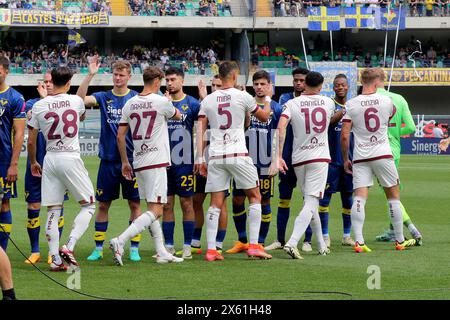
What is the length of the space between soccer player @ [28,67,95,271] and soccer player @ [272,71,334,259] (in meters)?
2.53

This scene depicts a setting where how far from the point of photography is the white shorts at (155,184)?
1081 centimetres

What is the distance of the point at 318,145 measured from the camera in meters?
11.5

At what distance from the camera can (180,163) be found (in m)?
11.8

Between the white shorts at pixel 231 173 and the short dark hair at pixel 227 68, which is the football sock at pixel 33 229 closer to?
the white shorts at pixel 231 173

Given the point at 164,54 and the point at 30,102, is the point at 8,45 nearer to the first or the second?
the point at 164,54

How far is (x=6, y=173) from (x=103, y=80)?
142 feet

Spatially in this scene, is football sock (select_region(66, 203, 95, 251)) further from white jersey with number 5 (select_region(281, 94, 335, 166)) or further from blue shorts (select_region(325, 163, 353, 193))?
blue shorts (select_region(325, 163, 353, 193))

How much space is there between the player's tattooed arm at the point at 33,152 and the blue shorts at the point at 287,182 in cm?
336

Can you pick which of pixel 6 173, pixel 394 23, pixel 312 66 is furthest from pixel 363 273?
pixel 394 23

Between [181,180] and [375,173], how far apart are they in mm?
2588

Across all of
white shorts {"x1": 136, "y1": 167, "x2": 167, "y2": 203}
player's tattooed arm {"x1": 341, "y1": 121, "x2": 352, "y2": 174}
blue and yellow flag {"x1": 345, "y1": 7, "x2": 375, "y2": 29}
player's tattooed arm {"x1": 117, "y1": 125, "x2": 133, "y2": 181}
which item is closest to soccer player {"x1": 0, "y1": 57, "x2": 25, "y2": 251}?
player's tattooed arm {"x1": 117, "y1": 125, "x2": 133, "y2": 181}

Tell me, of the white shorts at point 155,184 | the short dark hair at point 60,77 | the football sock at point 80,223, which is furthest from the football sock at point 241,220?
the short dark hair at point 60,77

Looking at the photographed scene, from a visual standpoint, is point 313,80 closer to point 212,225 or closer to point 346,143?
point 346,143

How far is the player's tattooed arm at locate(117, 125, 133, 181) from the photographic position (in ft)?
36.1
